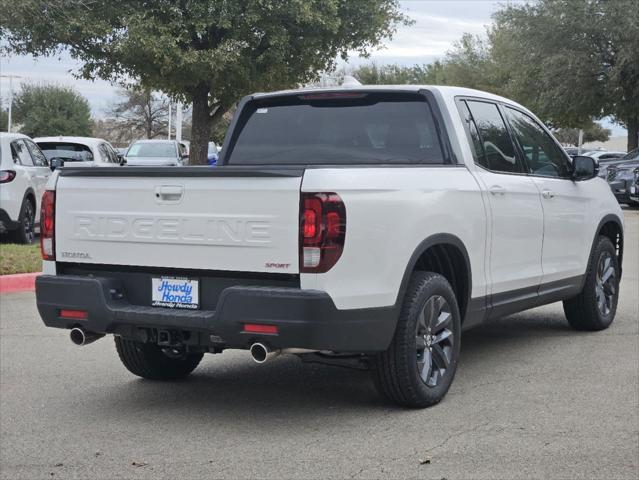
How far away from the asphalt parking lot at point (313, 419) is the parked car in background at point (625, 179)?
17298 mm

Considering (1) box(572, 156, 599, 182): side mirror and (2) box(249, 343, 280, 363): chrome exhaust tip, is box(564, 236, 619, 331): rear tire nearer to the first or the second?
(1) box(572, 156, 599, 182): side mirror

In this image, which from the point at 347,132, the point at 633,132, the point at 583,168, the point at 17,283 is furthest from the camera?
the point at 633,132

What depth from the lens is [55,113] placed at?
86.0 meters

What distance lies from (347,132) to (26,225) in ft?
32.6

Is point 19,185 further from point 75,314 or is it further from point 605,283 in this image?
point 75,314

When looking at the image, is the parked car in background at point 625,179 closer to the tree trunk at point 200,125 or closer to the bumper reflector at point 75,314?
the tree trunk at point 200,125

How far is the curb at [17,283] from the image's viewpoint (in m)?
11.4

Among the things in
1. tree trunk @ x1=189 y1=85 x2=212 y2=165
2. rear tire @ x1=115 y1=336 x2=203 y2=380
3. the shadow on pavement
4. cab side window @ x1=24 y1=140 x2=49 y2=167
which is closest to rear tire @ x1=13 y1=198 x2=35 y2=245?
cab side window @ x1=24 y1=140 x2=49 y2=167

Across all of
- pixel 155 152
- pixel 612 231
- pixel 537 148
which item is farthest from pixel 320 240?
pixel 155 152

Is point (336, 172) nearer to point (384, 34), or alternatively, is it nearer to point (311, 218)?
point (311, 218)

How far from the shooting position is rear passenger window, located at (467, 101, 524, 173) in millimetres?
7047

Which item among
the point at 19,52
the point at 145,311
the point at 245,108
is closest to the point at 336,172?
the point at 145,311

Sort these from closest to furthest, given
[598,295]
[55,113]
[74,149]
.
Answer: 1. [598,295]
2. [74,149]
3. [55,113]

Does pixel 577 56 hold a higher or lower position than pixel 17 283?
higher
